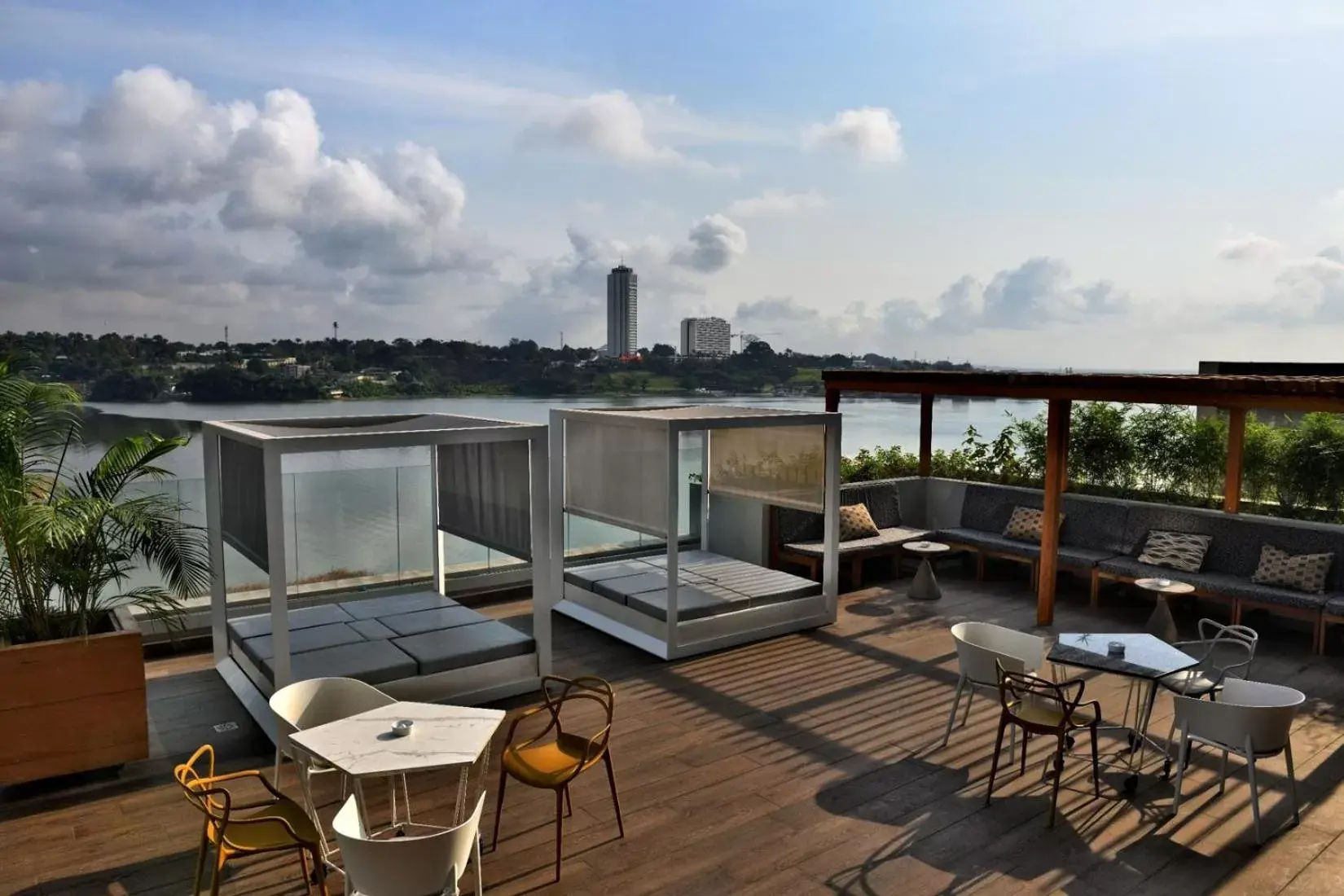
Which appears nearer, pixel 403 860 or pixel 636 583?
pixel 403 860

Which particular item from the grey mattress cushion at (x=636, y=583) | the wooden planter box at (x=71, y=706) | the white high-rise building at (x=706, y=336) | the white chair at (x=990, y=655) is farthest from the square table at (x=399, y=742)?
the white high-rise building at (x=706, y=336)

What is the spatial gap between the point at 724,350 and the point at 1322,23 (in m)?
8.17

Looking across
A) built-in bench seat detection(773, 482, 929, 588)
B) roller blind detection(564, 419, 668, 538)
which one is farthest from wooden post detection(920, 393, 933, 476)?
roller blind detection(564, 419, 668, 538)

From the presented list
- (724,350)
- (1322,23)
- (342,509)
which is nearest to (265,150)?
(724,350)

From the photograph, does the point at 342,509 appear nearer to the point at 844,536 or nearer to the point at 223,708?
the point at 223,708

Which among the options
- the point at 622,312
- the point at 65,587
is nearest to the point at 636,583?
the point at 65,587

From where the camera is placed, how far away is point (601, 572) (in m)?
7.79

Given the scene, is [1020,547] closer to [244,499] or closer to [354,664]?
[354,664]

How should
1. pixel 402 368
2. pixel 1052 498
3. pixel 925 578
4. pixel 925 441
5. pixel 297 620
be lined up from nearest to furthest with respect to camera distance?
1. pixel 297 620
2. pixel 1052 498
3. pixel 925 578
4. pixel 925 441
5. pixel 402 368

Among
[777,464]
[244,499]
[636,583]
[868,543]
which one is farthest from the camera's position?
[868,543]

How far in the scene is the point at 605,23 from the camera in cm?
1606

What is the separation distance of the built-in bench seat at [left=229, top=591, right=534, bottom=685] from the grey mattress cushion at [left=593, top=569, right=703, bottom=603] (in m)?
1.25

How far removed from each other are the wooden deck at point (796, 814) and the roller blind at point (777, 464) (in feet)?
5.99

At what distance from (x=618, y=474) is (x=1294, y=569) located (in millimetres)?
5564
